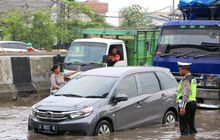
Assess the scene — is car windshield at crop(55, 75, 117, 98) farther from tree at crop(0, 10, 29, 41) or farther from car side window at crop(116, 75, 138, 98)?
tree at crop(0, 10, 29, 41)

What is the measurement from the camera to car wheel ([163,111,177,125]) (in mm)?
12539

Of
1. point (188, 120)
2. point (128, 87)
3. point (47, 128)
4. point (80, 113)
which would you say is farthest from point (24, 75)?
point (188, 120)

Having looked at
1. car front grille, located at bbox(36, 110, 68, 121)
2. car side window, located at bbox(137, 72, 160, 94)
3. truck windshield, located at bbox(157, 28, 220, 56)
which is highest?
truck windshield, located at bbox(157, 28, 220, 56)

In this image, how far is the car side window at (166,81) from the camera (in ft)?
41.6

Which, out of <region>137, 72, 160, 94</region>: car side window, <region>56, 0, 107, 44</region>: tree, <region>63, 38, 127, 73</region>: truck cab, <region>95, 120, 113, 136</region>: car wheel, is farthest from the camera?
<region>56, 0, 107, 44</region>: tree

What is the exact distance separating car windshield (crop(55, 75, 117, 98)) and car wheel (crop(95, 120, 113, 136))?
598 mm

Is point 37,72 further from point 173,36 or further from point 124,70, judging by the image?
point 124,70

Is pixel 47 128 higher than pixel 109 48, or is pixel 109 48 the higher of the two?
pixel 109 48

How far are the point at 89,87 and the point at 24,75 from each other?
7813mm

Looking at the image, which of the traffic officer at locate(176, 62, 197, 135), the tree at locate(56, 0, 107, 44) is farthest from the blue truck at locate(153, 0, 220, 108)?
the tree at locate(56, 0, 107, 44)

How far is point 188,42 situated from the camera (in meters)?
16.4

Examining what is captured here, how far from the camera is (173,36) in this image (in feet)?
55.1

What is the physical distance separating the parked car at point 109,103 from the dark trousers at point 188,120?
97 cm

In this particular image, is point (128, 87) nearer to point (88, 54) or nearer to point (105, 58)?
point (105, 58)
